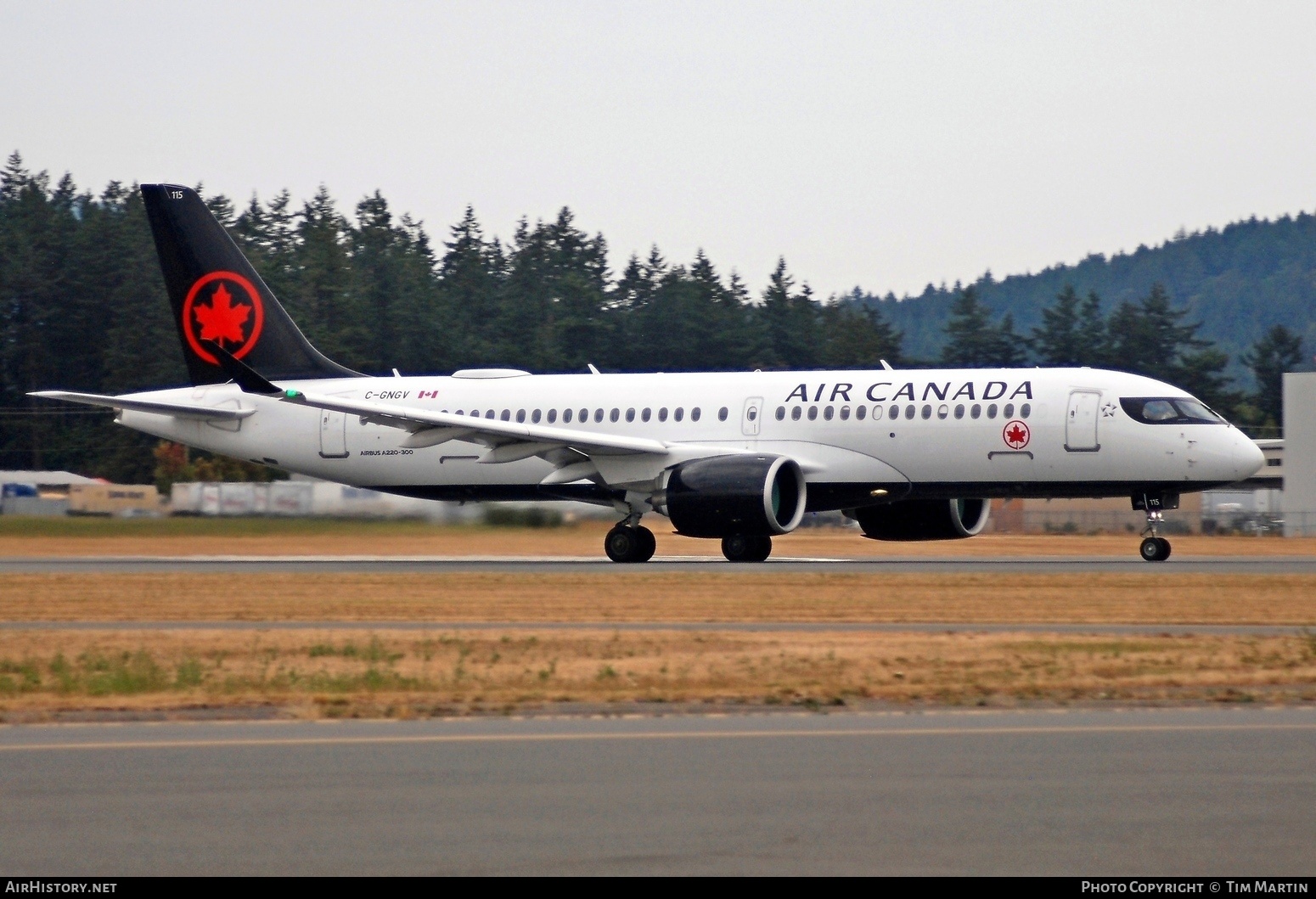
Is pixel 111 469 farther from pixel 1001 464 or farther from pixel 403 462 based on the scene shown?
pixel 1001 464

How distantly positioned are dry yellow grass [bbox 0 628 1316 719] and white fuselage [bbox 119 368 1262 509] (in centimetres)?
1502

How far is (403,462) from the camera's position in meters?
38.4

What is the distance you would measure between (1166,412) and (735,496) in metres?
7.94

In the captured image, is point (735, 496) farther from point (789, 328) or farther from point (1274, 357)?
point (1274, 357)

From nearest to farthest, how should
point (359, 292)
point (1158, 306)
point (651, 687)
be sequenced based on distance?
point (651, 687) → point (359, 292) → point (1158, 306)

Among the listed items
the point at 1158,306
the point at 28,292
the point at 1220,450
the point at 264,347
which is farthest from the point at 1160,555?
the point at 1158,306

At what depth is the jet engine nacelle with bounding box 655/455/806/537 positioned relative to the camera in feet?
106

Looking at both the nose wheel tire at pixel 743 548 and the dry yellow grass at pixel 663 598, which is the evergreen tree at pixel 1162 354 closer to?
the nose wheel tire at pixel 743 548

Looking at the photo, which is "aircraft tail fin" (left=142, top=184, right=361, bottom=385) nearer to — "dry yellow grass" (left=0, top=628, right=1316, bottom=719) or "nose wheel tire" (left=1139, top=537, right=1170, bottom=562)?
"nose wheel tire" (left=1139, top=537, right=1170, bottom=562)

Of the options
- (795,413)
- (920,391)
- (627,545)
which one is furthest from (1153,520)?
(627,545)

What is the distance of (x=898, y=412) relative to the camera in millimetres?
33656

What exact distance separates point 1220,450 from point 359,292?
76316 millimetres

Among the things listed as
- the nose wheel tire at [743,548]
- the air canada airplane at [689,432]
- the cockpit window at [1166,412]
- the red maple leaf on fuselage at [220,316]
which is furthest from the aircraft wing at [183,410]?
the cockpit window at [1166,412]

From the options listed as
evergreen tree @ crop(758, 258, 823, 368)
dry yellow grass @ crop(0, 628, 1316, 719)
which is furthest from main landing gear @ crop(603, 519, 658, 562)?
evergreen tree @ crop(758, 258, 823, 368)
